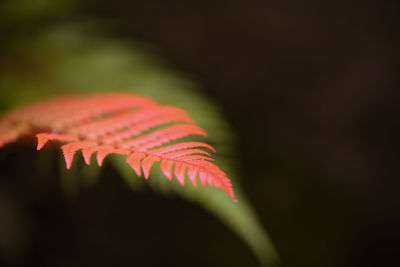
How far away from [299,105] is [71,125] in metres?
1.41

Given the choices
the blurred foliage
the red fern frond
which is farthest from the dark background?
the red fern frond

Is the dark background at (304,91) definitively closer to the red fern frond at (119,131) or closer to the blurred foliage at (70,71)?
the blurred foliage at (70,71)

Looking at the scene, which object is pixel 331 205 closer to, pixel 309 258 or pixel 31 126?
pixel 309 258

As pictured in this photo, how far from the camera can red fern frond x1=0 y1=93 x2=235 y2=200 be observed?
1.17 feet

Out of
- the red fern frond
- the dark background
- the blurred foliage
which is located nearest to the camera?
the red fern frond

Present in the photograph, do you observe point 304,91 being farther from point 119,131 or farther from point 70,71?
point 119,131

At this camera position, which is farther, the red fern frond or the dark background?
the dark background

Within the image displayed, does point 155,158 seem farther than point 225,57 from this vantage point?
No

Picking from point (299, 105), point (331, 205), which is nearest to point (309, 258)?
point (331, 205)

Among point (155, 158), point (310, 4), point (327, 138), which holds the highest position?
point (310, 4)

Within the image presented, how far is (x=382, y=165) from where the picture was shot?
1.66 metres

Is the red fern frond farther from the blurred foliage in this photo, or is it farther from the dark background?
the dark background

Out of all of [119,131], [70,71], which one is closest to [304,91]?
[70,71]

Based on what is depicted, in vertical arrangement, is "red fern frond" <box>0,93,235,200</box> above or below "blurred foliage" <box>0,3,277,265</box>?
below
